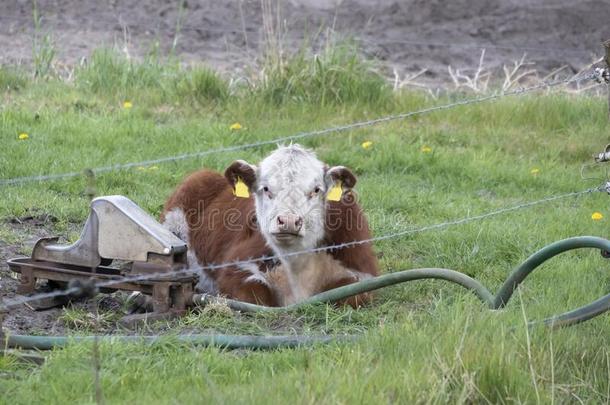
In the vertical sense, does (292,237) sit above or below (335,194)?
below

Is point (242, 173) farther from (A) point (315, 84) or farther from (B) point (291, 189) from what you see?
(A) point (315, 84)

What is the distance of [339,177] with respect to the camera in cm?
760

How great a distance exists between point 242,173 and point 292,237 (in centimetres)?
74

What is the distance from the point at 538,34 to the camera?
16078 millimetres

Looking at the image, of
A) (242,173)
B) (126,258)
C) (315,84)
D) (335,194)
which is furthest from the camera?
(315,84)

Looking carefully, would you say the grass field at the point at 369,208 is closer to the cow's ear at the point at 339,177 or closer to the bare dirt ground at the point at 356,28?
the cow's ear at the point at 339,177

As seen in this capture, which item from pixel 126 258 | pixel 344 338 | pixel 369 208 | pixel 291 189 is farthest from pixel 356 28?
pixel 344 338

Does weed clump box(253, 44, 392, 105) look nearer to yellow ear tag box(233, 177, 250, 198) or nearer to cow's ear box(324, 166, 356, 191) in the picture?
cow's ear box(324, 166, 356, 191)

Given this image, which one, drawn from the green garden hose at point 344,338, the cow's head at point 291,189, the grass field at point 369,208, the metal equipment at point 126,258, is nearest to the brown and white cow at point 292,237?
the cow's head at point 291,189

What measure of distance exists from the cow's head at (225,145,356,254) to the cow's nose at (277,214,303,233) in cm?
1

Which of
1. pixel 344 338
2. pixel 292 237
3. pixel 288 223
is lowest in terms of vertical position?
pixel 344 338

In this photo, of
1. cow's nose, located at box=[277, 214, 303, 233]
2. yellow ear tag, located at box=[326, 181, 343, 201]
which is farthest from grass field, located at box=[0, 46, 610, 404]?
yellow ear tag, located at box=[326, 181, 343, 201]

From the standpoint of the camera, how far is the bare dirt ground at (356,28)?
14812 millimetres

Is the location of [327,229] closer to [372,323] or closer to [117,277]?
[372,323]
